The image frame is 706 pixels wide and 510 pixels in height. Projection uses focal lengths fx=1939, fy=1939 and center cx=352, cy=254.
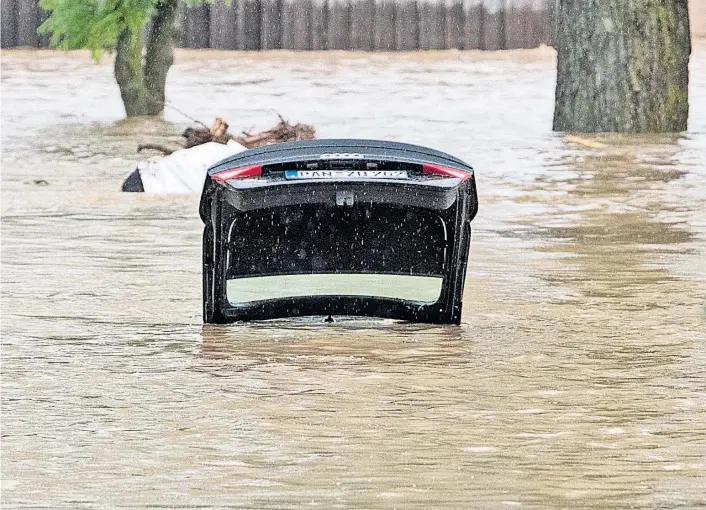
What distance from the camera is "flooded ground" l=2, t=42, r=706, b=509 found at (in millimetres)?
5277

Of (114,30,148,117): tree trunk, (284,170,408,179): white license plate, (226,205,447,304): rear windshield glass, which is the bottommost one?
(114,30,148,117): tree trunk

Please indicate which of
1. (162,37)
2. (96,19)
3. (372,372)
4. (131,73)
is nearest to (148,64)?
(131,73)

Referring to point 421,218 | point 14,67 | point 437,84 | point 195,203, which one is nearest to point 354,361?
point 421,218

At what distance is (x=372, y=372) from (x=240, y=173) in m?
1.07

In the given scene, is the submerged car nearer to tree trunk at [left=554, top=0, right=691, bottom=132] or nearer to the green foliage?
tree trunk at [left=554, top=0, right=691, bottom=132]

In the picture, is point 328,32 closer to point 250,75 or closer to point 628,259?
point 250,75

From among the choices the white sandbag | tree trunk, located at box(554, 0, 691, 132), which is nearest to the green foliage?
tree trunk, located at box(554, 0, 691, 132)

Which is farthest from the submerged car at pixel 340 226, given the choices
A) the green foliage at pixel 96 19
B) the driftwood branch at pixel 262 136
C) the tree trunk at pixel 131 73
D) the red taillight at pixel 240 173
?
the tree trunk at pixel 131 73

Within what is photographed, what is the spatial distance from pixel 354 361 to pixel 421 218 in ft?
3.12

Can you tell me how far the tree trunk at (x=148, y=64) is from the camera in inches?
747

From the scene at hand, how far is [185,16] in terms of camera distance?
29.1m

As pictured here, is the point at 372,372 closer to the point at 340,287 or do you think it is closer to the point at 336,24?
Answer: the point at 340,287

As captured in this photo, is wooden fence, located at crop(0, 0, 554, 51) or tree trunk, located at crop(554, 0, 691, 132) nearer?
tree trunk, located at crop(554, 0, 691, 132)

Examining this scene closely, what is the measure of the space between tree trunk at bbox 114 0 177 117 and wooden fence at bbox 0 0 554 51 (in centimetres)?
942
